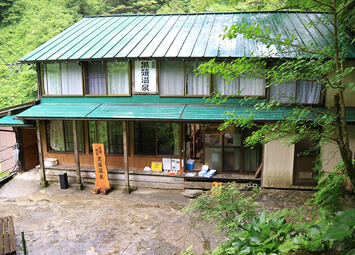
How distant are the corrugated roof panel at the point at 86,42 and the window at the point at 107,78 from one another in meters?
0.66

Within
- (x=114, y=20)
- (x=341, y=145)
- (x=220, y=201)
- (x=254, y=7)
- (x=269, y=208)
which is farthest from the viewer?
(x=254, y=7)

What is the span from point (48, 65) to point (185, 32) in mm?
6310

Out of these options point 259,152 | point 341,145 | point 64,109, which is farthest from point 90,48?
point 341,145

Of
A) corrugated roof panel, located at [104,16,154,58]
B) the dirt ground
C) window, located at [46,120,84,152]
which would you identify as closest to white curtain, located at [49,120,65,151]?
window, located at [46,120,84,152]

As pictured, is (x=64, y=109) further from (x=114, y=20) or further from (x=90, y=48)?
(x=114, y=20)

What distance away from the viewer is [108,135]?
11406 mm

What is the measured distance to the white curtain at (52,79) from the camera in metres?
11.3

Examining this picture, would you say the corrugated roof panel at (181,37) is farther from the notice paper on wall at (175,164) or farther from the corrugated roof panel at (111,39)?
the notice paper on wall at (175,164)

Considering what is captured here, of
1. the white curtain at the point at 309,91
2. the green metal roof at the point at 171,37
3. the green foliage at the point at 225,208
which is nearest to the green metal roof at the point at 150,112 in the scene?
the white curtain at the point at 309,91

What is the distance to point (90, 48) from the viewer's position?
1098 cm

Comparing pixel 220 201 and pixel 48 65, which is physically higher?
pixel 48 65

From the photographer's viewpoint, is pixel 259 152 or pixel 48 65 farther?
pixel 48 65

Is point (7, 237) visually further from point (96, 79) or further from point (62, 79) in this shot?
point (62, 79)

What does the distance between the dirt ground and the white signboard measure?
13.9ft
